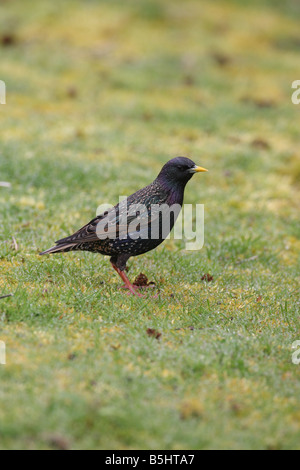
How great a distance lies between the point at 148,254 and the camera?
9.27m

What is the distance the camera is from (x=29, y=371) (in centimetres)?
536

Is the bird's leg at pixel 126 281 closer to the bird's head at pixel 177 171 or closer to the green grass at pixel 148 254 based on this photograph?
the green grass at pixel 148 254

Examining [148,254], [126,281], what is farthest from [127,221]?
[148,254]

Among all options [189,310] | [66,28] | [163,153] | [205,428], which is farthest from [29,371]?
[66,28]

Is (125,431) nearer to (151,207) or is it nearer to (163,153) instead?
(151,207)

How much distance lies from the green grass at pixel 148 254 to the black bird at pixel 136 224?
1.51 ft

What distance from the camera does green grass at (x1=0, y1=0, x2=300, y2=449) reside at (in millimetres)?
5094

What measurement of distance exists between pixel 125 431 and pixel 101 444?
8.7 inches

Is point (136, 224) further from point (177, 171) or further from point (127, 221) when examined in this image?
point (177, 171)

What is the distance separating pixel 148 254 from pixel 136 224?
1739 mm

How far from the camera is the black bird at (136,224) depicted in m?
7.54

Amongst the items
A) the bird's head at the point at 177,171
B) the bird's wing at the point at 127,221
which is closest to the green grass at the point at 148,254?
the bird's wing at the point at 127,221

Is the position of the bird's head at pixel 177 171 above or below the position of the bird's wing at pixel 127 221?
above

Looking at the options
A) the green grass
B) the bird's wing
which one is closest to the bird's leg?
the green grass
